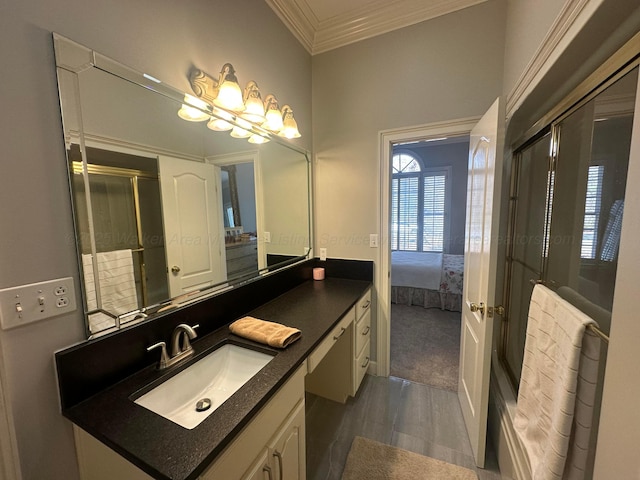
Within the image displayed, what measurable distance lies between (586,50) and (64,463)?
230cm

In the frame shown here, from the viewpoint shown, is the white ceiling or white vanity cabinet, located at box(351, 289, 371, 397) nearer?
the white ceiling

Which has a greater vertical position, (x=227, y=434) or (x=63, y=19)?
(x=63, y=19)

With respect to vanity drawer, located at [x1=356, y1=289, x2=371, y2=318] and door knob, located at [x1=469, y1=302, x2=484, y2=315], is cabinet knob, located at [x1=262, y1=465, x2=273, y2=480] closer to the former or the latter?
vanity drawer, located at [x1=356, y1=289, x2=371, y2=318]

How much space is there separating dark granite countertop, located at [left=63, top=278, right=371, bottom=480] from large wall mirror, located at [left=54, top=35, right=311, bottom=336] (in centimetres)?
23

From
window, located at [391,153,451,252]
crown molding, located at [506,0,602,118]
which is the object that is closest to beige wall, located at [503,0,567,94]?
crown molding, located at [506,0,602,118]

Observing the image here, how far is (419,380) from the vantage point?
2219 millimetres

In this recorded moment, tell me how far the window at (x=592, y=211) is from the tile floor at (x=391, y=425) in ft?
4.31

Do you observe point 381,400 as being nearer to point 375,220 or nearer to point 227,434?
point 375,220

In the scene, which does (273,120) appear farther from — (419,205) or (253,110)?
(419,205)

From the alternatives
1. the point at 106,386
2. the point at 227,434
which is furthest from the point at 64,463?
the point at 227,434

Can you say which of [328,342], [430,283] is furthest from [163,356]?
[430,283]

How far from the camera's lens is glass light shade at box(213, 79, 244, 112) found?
1.32 metres

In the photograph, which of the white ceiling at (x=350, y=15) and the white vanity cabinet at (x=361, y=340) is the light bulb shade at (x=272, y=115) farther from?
the white vanity cabinet at (x=361, y=340)

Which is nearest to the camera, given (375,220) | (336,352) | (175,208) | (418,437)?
(175,208)
